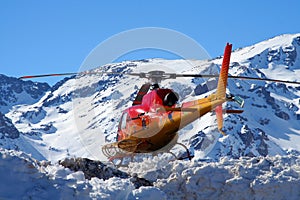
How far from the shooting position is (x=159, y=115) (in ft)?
76.0

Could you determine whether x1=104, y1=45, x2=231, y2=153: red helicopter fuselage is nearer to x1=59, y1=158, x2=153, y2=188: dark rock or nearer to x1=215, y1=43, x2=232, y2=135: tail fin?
x1=215, y1=43, x2=232, y2=135: tail fin

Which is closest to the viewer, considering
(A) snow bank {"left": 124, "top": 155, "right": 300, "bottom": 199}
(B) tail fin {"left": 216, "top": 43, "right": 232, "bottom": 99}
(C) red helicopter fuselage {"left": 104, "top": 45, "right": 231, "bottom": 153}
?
(A) snow bank {"left": 124, "top": 155, "right": 300, "bottom": 199}

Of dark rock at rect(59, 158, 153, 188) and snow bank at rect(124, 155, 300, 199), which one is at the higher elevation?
dark rock at rect(59, 158, 153, 188)

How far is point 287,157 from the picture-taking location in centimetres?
2116

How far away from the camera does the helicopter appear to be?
22469 mm

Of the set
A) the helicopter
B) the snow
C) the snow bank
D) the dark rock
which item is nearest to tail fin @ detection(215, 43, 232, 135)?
the helicopter

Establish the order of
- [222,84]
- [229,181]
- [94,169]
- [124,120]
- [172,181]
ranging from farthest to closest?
[124,120] → [222,84] → [94,169] → [172,181] → [229,181]

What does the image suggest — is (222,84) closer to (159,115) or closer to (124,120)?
(159,115)

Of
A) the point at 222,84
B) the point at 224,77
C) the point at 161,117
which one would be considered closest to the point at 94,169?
the point at 161,117

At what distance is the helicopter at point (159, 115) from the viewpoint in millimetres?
22469

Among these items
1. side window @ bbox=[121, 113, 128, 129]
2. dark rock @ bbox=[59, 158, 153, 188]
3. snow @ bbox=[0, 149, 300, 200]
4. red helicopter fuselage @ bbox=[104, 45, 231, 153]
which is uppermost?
side window @ bbox=[121, 113, 128, 129]

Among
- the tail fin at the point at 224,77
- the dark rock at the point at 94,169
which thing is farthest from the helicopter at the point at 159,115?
the dark rock at the point at 94,169

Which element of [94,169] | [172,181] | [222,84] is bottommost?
[172,181]

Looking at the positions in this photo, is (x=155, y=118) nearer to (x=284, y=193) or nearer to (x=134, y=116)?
(x=134, y=116)
